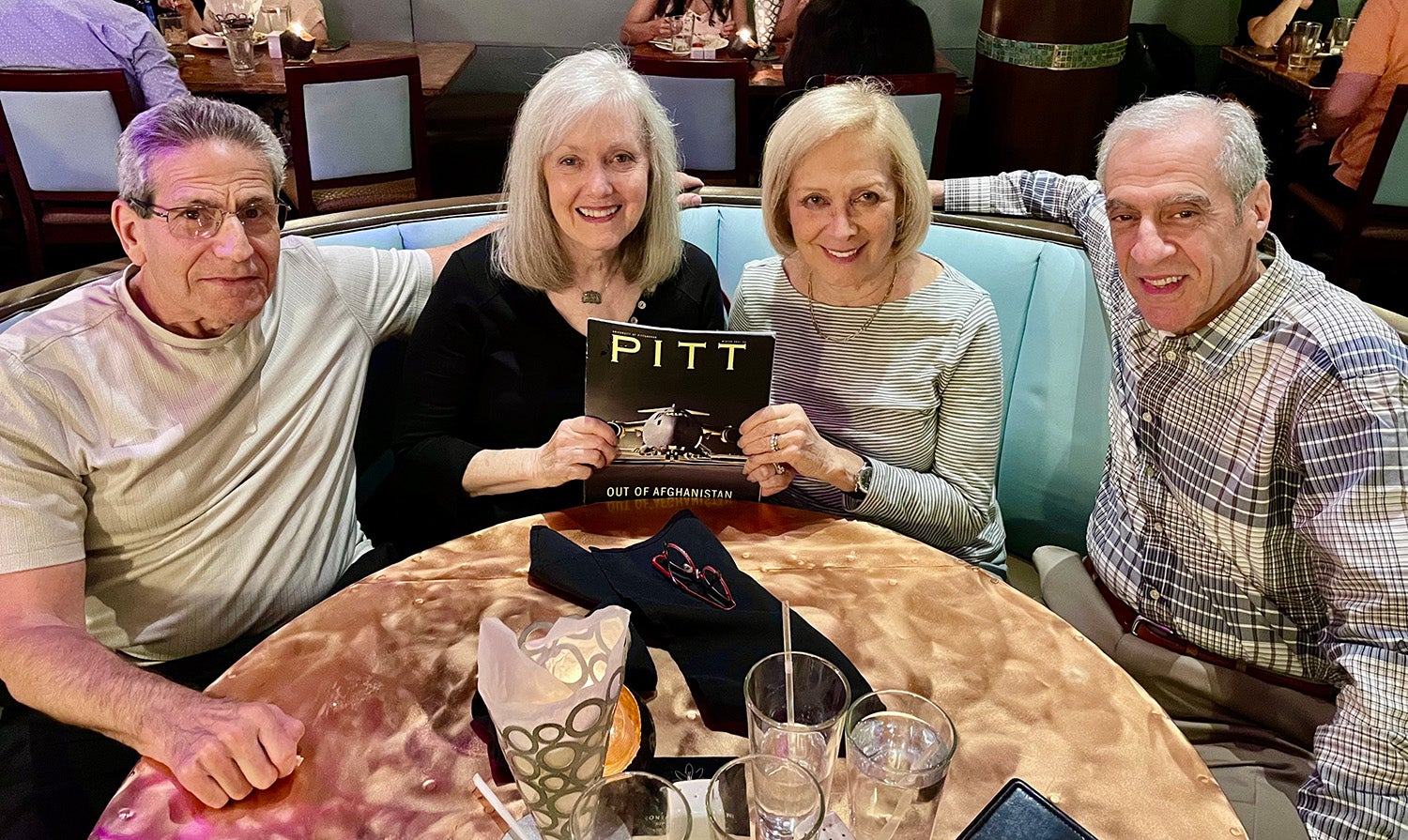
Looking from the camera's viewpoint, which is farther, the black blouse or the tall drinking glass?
the tall drinking glass

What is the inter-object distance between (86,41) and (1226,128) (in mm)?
4018

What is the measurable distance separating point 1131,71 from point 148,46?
4.80 meters

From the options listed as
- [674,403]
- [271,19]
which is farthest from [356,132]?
[674,403]

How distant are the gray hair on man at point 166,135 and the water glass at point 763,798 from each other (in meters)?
1.37

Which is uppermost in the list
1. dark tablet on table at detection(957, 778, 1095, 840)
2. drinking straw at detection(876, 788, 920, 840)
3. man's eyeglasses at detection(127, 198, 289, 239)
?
A: man's eyeglasses at detection(127, 198, 289, 239)

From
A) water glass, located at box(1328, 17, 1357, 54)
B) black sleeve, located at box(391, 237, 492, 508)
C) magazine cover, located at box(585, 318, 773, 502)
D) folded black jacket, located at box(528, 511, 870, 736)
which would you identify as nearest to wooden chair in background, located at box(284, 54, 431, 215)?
black sleeve, located at box(391, 237, 492, 508)

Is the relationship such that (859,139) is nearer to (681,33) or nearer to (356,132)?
(356,132)

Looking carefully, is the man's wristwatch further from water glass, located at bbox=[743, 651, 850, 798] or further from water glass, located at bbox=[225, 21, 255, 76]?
water glass, located at bbox=[225, 21, 255, 76]

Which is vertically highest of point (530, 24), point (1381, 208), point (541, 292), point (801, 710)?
point (530, 24)

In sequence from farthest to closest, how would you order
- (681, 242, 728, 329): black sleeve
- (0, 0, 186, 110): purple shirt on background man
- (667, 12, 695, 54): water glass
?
→ (667, 12, 695, 54): water glass, (0, 0, 186, 110): purple shirt on background man, (681, 242, 728, 329): black sleeve

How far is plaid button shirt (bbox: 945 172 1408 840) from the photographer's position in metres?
1.40

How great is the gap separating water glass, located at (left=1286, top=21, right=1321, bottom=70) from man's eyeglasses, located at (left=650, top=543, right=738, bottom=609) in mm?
4785

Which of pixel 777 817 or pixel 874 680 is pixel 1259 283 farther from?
pixel 777 817

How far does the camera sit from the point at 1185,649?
5.78 feet
